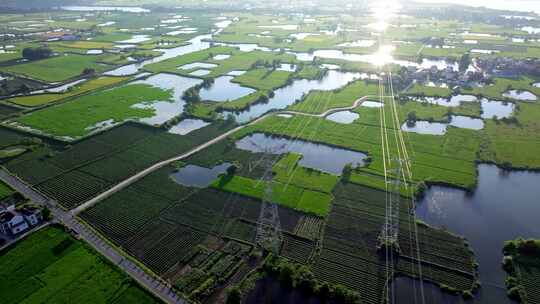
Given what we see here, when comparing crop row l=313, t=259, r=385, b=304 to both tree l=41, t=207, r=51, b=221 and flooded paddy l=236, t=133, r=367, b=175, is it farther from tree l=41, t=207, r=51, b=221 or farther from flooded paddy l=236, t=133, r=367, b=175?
tree l=41, t=207, r=51, b=221

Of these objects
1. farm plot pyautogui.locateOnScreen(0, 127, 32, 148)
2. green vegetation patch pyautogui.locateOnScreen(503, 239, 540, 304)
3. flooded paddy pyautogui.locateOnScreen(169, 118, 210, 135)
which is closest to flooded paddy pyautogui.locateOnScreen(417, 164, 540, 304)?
green vegetation patch pyautogui.locateOnScreen(503, 239, 540, 304)

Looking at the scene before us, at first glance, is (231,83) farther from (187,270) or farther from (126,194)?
(187,270)

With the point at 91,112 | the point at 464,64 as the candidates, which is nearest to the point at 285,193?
the point at 91,112

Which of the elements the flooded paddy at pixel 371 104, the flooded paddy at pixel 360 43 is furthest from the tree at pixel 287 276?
the flooded paddy at pixel 360 43

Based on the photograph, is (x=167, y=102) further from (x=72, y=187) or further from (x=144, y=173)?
(x=72, y=187)

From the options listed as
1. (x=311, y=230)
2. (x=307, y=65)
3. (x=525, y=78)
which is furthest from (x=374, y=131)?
(x=525, y=78)

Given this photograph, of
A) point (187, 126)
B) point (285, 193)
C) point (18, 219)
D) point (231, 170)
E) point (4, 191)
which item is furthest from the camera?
point (187, 126)
